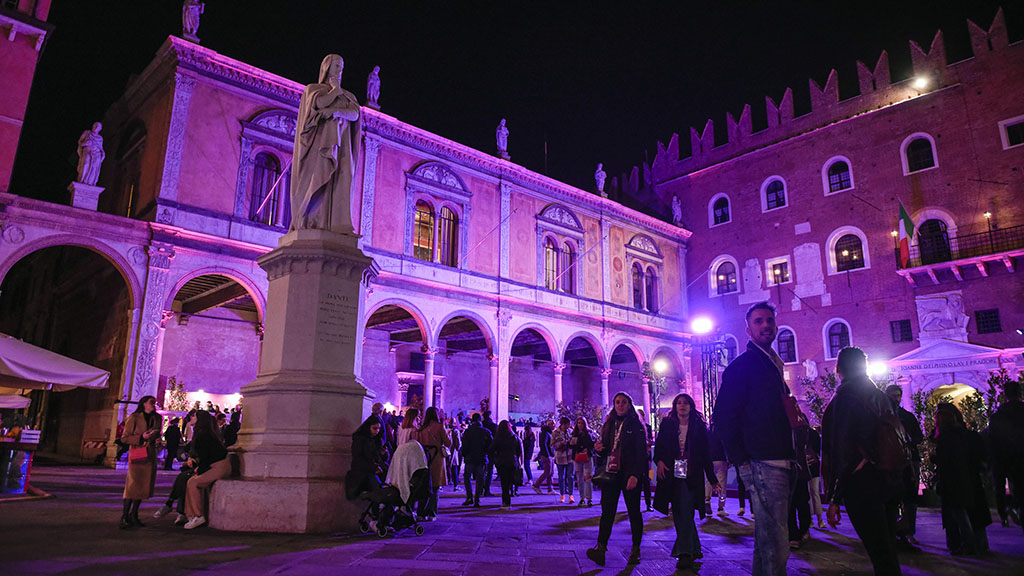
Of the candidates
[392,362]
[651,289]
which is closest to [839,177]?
[651,289]

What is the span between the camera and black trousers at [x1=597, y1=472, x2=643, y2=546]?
5.09 meters

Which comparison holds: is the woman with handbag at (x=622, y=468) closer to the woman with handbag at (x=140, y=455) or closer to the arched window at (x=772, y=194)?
the woman with handbag at (x=140, y=455)

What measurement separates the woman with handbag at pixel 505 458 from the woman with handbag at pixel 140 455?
4.67 meters

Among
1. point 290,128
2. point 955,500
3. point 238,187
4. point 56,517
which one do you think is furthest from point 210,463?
point 290,128

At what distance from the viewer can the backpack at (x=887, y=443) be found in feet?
11.4

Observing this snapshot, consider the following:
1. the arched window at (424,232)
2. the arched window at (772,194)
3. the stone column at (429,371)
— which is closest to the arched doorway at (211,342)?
the stone column at (429,371)

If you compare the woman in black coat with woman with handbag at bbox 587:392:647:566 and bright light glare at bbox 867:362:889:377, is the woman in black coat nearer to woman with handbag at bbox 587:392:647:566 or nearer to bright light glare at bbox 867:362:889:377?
woman with handbag at bbox 587:392:647:566

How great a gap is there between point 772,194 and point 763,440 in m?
25.2

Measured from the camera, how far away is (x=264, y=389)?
20.1 ft

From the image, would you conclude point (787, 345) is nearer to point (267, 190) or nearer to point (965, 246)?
point (965, 246)

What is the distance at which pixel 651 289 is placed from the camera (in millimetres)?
27312

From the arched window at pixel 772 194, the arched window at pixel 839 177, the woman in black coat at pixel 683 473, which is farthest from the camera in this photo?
the arched window at pixel 772 194

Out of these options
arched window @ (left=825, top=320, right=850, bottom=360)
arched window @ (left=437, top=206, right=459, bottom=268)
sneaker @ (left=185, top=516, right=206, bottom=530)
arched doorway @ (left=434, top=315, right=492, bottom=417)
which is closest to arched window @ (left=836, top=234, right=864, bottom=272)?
arched window @ (left=825, top=320, right=850, bottom=360)

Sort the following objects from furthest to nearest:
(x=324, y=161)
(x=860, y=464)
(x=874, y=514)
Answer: (x=324, y=161) < (x=860, y=464) < (x=874, y=514)
